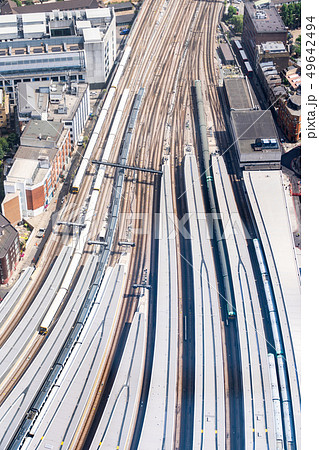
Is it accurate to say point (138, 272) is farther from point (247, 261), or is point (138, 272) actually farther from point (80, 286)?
point (247, 261)

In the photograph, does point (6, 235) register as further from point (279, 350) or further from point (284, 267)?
point (279, 350)

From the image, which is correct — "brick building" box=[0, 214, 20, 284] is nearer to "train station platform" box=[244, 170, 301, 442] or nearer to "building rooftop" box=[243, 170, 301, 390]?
"train station platform" box=[244, 170, 301, 442]

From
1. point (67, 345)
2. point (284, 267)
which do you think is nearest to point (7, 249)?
point (67, 345)

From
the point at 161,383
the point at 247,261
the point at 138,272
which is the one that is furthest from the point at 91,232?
the point at 161,383

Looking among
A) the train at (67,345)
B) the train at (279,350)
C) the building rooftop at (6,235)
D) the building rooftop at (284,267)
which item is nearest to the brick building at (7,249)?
the building rooftop at (6,235)

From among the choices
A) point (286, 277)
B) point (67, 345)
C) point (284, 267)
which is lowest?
point (67, 345)

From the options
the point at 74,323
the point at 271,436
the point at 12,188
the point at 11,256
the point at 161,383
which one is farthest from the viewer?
the point at 12,188
